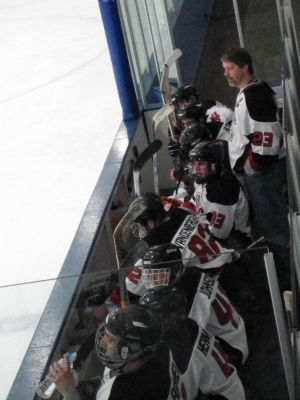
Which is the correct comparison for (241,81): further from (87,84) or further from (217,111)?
(87,84)

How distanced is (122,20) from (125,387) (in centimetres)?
329

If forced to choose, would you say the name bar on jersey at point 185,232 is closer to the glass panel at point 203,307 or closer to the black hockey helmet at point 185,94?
the glass panel at point 203,307

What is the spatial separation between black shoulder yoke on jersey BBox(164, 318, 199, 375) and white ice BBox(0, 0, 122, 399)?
0.35m

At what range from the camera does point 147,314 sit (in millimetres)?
1639

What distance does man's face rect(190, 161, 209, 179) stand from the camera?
2.91 m

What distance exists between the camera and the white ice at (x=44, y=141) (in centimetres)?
224

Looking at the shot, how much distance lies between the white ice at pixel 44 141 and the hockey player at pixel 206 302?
1.03ft

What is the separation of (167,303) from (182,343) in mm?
98

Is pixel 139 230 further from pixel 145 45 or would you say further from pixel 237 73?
pixel 145 45

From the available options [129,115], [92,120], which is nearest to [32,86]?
[92,120]

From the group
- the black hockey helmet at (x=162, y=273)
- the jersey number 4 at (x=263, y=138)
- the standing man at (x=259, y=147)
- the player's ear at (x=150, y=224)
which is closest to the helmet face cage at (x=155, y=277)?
the black hockey helmet at (x=162, y=273)

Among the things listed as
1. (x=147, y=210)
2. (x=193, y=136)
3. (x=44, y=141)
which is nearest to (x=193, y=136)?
(x=193, y=136)

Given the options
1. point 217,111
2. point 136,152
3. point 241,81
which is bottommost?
point 136,152

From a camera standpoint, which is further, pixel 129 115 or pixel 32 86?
pixel 32 86
